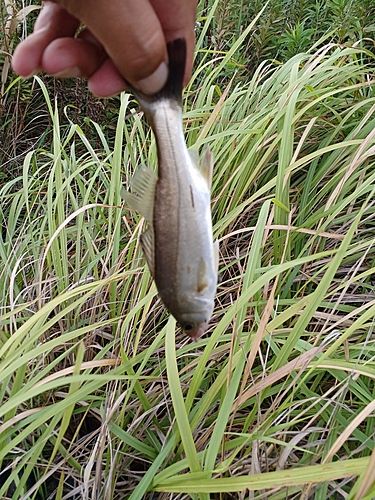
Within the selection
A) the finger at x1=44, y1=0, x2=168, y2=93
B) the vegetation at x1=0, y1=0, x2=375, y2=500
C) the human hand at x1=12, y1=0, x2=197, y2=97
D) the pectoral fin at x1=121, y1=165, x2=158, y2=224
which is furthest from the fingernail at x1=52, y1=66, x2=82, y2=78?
the vegetation at x1=0, y1=0, x2=375, y2=500

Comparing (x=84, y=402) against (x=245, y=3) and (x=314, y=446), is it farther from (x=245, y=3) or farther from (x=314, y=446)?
(x=245, y=3)

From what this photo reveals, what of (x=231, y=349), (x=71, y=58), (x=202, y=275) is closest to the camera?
(x=202, y=275)

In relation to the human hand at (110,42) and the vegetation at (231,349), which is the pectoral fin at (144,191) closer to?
the human hand at (110,42)

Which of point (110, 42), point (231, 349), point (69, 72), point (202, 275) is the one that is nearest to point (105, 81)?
point (69, 72)

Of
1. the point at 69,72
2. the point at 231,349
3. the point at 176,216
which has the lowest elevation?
the point at 231,349

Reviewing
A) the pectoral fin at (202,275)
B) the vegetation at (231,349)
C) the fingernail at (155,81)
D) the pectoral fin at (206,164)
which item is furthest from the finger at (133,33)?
the vegetation at (231,349)

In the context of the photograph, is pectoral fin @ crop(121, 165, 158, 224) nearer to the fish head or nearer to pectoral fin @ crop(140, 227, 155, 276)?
pectoral fin @ crop(140, 227, 155, 276)

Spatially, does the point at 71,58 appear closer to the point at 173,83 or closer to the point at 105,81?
the point at 105,81
